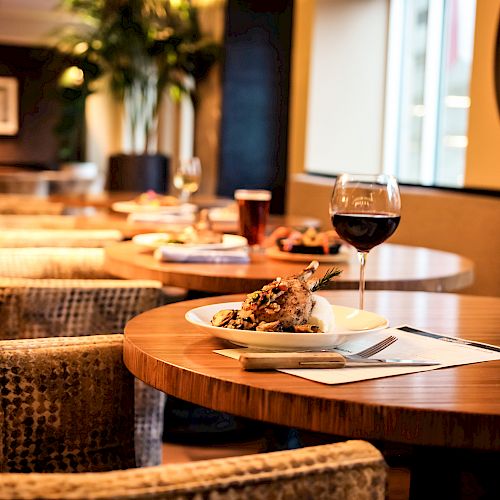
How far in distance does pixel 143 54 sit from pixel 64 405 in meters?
6.25

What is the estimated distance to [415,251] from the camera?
9.49 ft

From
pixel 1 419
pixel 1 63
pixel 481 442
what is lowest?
pixel 1 419

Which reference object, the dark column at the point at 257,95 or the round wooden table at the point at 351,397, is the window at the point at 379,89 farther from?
the round wooden table at the point at 351,397

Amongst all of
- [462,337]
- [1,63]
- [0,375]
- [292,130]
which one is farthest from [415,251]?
[1,63]

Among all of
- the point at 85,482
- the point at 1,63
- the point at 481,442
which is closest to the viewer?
the point at 85,482

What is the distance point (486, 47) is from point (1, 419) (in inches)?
130

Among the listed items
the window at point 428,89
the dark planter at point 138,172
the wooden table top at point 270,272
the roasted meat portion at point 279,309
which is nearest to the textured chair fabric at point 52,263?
the wooden table top at point 270,272

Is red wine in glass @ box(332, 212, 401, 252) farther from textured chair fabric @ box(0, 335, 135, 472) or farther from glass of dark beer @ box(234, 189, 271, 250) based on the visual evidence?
glass of dark beer @ box(234, 189, 271, 250)

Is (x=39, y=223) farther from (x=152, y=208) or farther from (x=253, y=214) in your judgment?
(x=253, y=214)

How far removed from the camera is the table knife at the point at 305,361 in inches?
50.8

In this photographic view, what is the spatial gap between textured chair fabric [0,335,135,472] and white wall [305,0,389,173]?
15.4 ft

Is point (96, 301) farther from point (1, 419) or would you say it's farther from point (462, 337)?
point (462, 337)

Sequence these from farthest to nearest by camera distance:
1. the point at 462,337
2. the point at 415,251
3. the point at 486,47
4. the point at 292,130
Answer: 1. the point at 292,130
2. the point at 486,47
3. the point at 415,251
4. the point at 462,337

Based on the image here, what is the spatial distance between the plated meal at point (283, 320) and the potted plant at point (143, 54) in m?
6.07
